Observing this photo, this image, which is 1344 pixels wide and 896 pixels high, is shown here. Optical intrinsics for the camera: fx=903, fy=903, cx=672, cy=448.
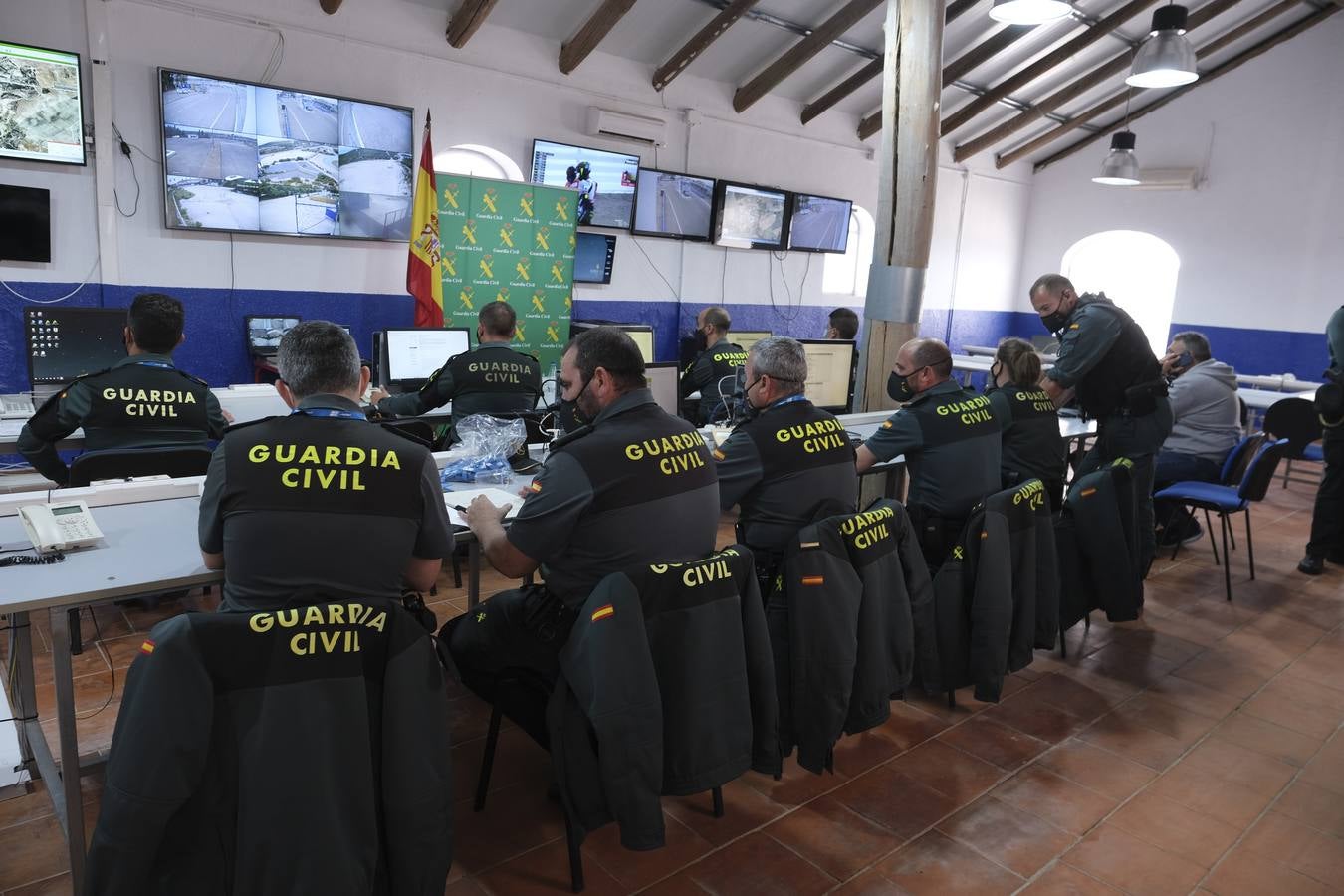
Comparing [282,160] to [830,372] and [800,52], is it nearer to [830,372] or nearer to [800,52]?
[830,372]

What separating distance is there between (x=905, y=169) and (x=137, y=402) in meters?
3.44

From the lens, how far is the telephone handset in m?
1.97

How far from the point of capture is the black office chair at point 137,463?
285 cm

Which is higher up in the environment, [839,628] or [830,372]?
[830,372]

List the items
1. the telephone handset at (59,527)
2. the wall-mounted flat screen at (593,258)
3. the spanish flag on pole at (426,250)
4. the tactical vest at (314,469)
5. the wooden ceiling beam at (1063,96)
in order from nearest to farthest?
the tactical vest at (314,469), the telephone handset at (59,527), the spanish flag on pole at (426,250), the wall-mounted flat screen at (593,258), the wooden ceiling beam at (1063,96)

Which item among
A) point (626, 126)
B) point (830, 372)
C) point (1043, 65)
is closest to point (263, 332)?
point (626, 126)

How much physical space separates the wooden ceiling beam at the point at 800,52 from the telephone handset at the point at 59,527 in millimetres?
6418

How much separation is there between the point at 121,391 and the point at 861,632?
2533mm

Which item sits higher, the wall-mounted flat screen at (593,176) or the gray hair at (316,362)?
the wall-mounted flat screen at (593,176)

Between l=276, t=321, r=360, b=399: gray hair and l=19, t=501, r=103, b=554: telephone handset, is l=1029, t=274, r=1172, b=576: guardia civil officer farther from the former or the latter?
l=19, t=501, r=103, b=554: telephone handset

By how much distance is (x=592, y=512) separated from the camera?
203cm

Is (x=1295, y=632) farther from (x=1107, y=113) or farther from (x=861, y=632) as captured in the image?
(x=1107, y=113)

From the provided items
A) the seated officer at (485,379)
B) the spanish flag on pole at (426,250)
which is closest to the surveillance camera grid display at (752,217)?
the spanish flag on pole at (426,250)

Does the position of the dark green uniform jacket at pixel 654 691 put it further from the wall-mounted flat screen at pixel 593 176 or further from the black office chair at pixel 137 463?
the wall-mounted flat screen at pixel 593 176
